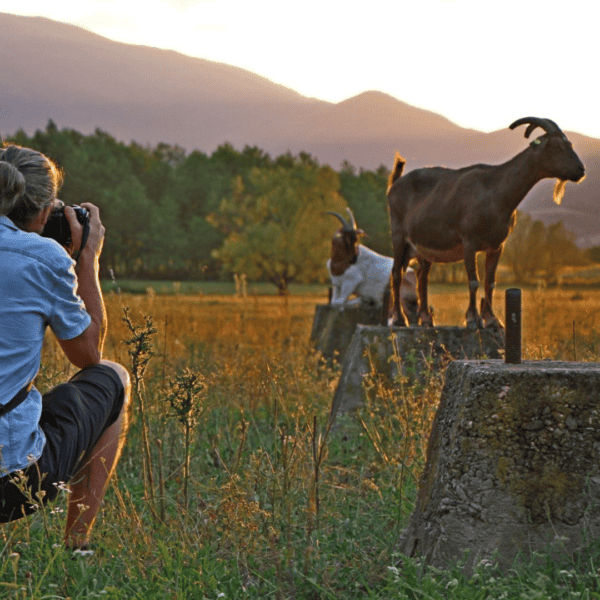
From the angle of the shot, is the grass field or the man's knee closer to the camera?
the grass field

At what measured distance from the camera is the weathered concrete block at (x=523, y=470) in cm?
255

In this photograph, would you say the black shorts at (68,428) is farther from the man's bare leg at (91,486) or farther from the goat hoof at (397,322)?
the goat hoof at (397,322)

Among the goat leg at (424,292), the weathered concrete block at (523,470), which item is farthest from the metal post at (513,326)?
the goat leg at (424,292)

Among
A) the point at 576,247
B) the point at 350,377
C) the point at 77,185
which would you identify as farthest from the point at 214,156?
the point at 350,377

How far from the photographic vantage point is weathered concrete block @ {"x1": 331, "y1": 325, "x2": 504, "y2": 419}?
15.9ft

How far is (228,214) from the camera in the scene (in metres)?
40.7

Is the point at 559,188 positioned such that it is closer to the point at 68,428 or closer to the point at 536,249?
the point at 68,428

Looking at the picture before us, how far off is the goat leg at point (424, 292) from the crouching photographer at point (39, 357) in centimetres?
271

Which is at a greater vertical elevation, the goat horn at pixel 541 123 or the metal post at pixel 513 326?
the goat horn at pixel 541 123

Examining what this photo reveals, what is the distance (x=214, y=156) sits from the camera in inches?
2445

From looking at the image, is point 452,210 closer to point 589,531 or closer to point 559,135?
point 559,135

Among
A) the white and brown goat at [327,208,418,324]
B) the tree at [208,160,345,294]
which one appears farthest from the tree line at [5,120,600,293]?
the white and brown goat at [327,208,418,324]

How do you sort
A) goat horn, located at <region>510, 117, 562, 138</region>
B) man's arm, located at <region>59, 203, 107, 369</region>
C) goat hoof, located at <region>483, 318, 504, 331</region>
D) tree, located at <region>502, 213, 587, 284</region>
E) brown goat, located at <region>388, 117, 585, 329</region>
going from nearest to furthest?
man's arm, located at <region>59, 203, 107, 369</region> → goat horn, located at <region>510, 117, 562, 138</region> → brown goat, located at <region>388, 117, 585, 329</region> → goat hoof, located at <region>483, 318, 504, 331</region> → tree, located at <region>502, 213, 587, 284</region>

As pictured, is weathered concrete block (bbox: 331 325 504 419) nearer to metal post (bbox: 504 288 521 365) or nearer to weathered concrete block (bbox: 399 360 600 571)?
metal post (bbox: 504 288 521 365)
